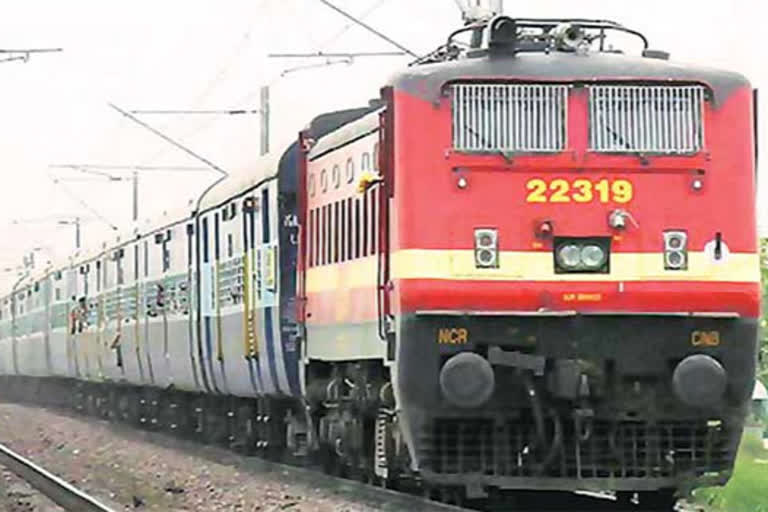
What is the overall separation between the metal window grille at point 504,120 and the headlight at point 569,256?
0.65 meters

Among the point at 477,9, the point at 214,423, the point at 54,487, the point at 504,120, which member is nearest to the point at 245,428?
the point at 214,423

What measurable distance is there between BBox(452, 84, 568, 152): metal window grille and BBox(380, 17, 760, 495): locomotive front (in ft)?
0.03

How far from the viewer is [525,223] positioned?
11812 millimetres

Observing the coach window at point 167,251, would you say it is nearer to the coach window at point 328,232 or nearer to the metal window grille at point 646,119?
the coach window at point 328,232

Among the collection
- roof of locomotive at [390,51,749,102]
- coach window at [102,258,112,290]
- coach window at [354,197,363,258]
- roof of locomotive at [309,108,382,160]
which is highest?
roof of locomotive at [390,51,749,102]

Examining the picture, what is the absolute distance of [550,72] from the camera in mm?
12023

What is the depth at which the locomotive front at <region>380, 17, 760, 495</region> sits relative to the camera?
38.7ft

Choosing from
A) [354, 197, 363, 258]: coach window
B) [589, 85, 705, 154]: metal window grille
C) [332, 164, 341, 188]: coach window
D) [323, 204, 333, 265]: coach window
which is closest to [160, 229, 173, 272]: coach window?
[323, 204, 333, 265]: coach window

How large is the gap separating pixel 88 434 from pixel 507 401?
18112 millimetres

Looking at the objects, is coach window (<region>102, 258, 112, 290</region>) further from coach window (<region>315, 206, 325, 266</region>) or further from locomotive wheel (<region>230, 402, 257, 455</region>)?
coach window (<region>315, 206, 325, 266</region>)

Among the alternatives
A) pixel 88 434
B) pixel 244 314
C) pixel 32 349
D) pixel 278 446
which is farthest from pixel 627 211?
pixel 32 349

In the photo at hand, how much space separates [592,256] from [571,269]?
0.16m

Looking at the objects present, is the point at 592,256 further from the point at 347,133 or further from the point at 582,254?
the point at 347,133

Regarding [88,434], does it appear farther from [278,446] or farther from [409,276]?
[409,276]
